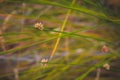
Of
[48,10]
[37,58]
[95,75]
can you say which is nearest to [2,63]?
[37,58]

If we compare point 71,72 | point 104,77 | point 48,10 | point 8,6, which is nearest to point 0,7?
point 8,6

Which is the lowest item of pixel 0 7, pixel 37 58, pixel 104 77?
pixel 104 77

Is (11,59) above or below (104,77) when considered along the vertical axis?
above

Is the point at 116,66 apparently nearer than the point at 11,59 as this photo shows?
Yes

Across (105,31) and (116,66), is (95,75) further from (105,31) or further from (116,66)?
(105,31)

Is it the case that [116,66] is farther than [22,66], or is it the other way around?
[22,66]

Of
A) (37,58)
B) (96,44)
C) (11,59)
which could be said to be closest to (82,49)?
(96,44)

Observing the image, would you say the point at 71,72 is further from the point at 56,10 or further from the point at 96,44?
the point at 56,10

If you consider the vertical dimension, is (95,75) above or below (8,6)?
below
